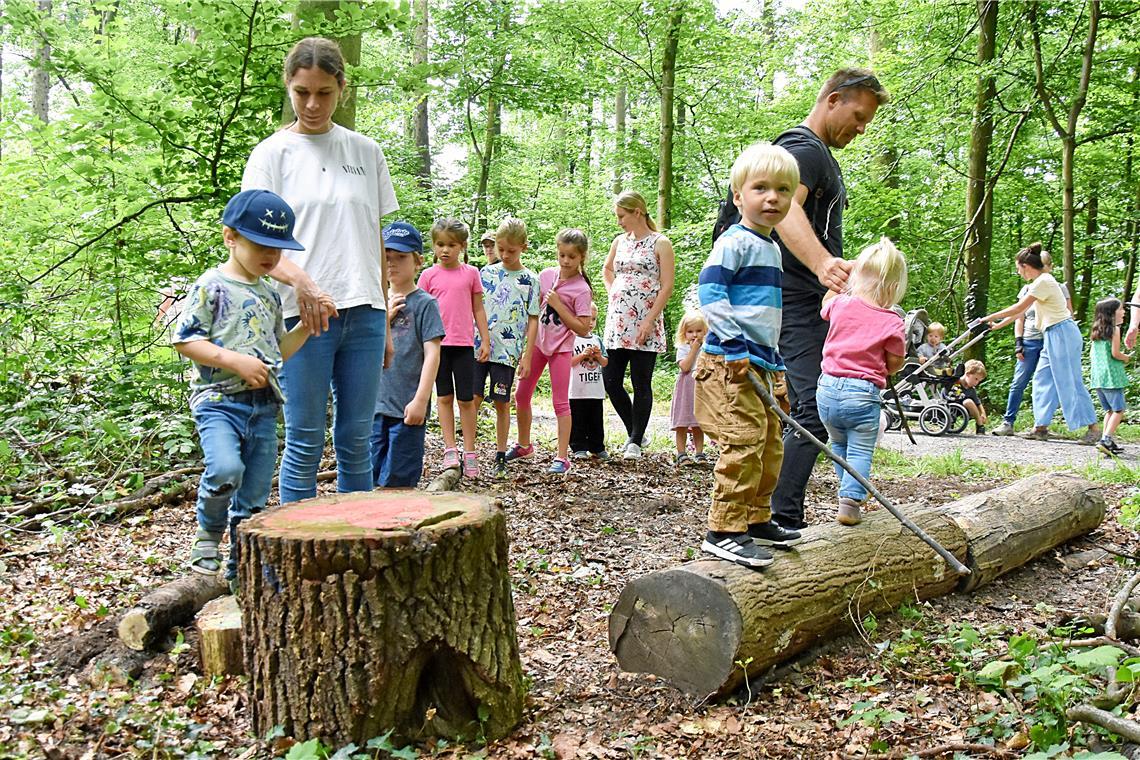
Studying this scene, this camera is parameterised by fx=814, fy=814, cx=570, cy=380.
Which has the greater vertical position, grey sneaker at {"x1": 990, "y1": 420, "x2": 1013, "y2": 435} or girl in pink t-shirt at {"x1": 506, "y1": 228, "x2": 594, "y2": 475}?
girl in pink t-shirt at {"x1": 506, "y1": 228, "x2": 594, "y2": 475}

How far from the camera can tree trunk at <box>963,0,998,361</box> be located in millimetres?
11734

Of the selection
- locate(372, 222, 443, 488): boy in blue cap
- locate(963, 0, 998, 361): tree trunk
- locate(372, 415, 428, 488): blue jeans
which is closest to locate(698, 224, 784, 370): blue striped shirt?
locate(372, 222, 443, 488): boy in blue cap

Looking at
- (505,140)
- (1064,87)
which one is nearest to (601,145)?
(505,140)

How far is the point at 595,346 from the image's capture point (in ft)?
24.2

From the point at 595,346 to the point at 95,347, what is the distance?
165 inches

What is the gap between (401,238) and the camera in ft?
16.4

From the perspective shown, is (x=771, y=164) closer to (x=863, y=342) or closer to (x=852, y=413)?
(x=863, y=342)

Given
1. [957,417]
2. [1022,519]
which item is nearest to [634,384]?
[1022,519]

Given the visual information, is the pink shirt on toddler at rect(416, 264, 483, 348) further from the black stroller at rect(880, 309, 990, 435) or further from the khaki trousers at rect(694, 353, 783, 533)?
the black stroller at rect(880, 309, 990, 435)

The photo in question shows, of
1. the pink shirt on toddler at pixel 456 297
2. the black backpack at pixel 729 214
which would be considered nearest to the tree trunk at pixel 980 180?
the pink shirt on toddler at pixel 456 297

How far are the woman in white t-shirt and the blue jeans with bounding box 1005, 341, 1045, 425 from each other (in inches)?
392

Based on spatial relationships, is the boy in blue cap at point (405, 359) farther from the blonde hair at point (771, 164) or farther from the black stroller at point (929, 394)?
the black stroller at point (929, 394)

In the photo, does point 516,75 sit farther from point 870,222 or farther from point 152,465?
point 152,465

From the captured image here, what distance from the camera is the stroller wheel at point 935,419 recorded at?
11.4 metres
